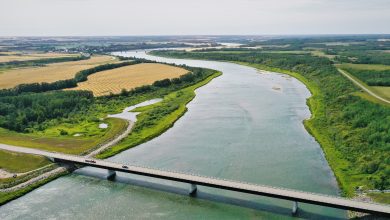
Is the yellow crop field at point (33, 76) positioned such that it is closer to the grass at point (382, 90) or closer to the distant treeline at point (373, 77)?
the distant treeline at point (373, 77)


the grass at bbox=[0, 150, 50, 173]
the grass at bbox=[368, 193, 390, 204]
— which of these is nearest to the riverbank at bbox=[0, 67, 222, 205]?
the grass at bbox=[0, 150, 50, 173]

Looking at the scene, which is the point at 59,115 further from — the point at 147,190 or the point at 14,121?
the point at 147,190

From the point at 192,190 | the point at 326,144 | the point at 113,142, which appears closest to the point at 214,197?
the point at 192,190

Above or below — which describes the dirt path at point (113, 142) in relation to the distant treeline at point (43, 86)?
below

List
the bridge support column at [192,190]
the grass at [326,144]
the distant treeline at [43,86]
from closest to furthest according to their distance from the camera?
1. the bridge support column at [192,190]
2. the grass at [326,144]
3. the distant treeline at [43,86]

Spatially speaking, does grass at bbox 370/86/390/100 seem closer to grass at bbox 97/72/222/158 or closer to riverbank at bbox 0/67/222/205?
grass at bbox 97/72/222/158

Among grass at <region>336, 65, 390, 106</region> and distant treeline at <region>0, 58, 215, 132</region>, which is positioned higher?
grass at <region>336, 65, 390, 106</region>

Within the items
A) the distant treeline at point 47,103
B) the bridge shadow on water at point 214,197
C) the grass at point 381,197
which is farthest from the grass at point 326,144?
the distant treeline at point 47,103
